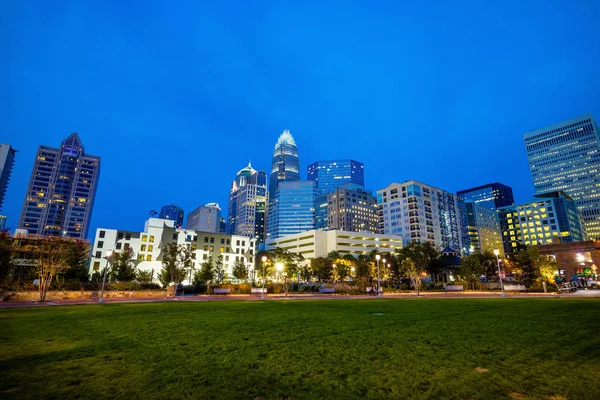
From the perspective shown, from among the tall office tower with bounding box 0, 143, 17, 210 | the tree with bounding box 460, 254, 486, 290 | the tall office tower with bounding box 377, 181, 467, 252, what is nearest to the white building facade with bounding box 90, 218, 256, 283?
the tree with bounding box 460, 254, 486, 290

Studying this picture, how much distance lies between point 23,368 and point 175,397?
4.50m

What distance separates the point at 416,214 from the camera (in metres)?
174

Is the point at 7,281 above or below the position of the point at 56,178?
below

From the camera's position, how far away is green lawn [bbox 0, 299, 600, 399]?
561cm

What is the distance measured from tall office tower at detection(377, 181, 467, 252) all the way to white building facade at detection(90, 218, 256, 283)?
97.7 metres

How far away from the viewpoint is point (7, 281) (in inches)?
1342

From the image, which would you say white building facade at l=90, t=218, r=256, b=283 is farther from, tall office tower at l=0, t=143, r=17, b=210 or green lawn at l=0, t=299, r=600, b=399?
tall office tower at l=0, t=143, r=17, b=210

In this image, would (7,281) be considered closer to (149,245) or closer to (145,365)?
(145,365)

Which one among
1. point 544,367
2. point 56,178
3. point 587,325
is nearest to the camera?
point 544,367

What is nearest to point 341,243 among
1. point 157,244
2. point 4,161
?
point 157,244

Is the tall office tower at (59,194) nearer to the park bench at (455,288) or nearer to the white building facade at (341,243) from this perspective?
the white building facade at (341,243)

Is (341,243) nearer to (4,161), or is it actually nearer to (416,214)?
(416,214)

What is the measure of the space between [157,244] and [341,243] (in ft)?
285

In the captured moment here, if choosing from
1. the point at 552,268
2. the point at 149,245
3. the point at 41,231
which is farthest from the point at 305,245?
the point at 41,231
